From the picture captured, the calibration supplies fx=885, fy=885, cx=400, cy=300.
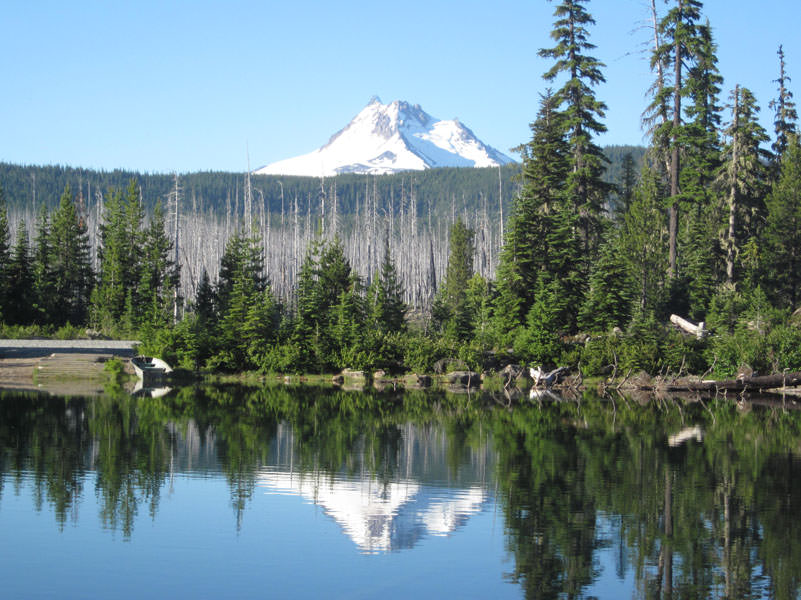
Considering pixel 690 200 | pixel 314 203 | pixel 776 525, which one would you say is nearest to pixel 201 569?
pixel 776 525

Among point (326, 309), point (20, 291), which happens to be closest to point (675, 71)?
point (326, 309)

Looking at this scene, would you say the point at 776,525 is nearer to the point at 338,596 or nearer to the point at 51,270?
the point at 338,596

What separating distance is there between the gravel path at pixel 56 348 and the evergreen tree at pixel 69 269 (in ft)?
41.2

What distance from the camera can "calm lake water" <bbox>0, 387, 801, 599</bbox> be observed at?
10969mm

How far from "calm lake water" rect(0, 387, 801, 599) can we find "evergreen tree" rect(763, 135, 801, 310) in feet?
93.3

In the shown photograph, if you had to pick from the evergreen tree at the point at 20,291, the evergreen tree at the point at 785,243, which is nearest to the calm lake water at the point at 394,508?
the evergreen tree at the point at 785,243

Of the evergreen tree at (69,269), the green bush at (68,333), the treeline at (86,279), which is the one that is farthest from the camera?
the evergreen tree at (69,269)

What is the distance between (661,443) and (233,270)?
128ft

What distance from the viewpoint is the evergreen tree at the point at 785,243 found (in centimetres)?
5153

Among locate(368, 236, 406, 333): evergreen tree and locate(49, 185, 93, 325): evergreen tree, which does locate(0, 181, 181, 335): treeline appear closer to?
locate(49, 185, 93, 325): evergreen tree

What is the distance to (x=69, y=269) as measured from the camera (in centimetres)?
6316

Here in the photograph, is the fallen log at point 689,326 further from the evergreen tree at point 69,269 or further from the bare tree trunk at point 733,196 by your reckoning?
Answer: the evergreen tree at point 69,269

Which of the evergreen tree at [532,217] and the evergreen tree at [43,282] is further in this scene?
the evergreen tree at [43,282]

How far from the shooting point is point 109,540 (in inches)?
496
